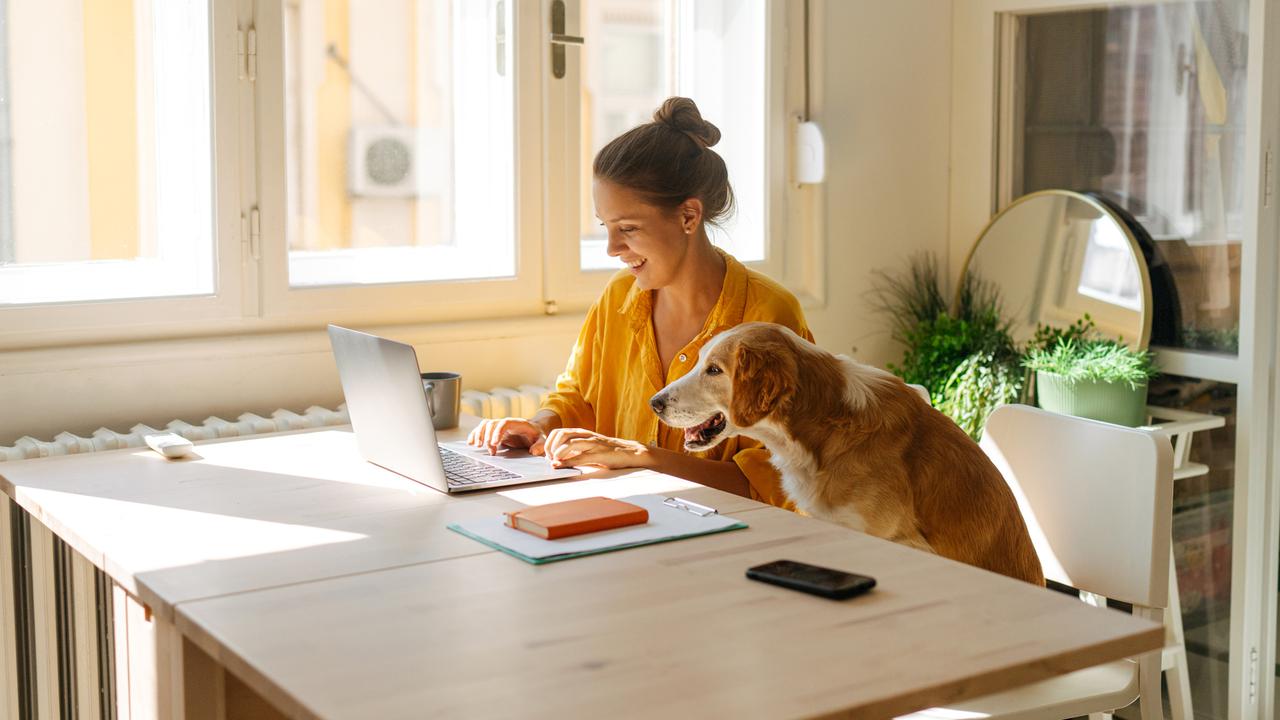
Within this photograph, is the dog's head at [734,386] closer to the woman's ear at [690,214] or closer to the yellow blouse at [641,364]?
the yellow blouse at [641,364]

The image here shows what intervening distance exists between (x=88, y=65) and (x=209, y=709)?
1505 millimetres

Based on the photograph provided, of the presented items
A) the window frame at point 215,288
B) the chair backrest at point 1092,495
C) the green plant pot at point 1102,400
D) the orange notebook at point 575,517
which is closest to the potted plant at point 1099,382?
the green plant pot at point 1102,400

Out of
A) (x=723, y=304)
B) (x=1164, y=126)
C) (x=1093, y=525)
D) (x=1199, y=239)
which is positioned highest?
(x=1164, y=126)

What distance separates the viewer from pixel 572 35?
292cm

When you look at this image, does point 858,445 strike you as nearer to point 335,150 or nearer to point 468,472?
point 468,472

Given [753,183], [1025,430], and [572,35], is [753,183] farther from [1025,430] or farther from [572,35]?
[1025,430]

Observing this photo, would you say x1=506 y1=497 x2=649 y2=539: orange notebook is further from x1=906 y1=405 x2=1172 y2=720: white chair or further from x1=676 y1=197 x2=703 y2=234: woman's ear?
x1=676 y1=197 x2=703 y2=234: woman's ear

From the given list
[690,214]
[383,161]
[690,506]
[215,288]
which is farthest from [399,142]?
[690,506]

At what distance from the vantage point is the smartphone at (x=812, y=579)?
1.35 m

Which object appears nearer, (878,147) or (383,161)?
(383,161)

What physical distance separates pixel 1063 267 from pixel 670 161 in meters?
1.36

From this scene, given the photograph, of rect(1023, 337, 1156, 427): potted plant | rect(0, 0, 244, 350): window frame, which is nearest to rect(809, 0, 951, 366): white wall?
rect(1023, 337, 1156, 427): potted plant

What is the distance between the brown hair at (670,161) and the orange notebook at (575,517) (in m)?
0.78

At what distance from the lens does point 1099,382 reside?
2945mm
